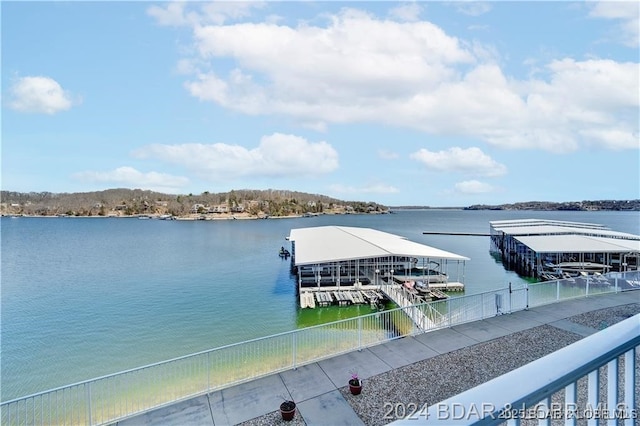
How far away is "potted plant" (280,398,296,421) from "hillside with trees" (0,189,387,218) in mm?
154676

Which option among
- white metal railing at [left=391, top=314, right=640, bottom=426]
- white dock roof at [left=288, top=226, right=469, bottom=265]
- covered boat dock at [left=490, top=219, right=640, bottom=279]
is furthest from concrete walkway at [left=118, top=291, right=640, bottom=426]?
covered boat dock at [left=490, top=219, right=640, bottom=279]

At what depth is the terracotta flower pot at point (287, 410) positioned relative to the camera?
752cm

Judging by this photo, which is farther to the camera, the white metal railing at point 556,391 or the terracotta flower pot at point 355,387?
the terracotta flower pot at point 355,387

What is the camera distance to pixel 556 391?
1122 mm

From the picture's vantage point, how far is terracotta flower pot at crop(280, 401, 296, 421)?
7516mm

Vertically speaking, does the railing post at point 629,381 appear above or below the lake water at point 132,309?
above

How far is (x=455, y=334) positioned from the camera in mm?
11586

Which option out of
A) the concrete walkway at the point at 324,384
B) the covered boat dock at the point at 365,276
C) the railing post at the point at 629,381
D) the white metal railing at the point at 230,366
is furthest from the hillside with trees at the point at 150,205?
the railing post at the point at 629,381

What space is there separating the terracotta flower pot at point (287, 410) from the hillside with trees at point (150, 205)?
508ft

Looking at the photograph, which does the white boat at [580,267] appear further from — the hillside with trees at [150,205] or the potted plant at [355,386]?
the hillside with trees at [150,205]

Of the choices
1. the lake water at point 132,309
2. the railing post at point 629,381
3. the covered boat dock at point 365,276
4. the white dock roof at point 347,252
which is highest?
the railing post at point 629,381

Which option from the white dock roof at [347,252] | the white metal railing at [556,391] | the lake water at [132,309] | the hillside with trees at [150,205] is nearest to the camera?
the white metal railing at [556,391]

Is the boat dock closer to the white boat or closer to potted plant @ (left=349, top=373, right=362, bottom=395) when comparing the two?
potted plant @ (left=349, top=373, right=362, bottom=395)

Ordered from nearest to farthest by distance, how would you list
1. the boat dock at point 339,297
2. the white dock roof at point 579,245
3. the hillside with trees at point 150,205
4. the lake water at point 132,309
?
the lake water at point 132,309
the boat dock at point 339,297
the white dock roof at point 579,245
the hillside with trees at point 150,205
